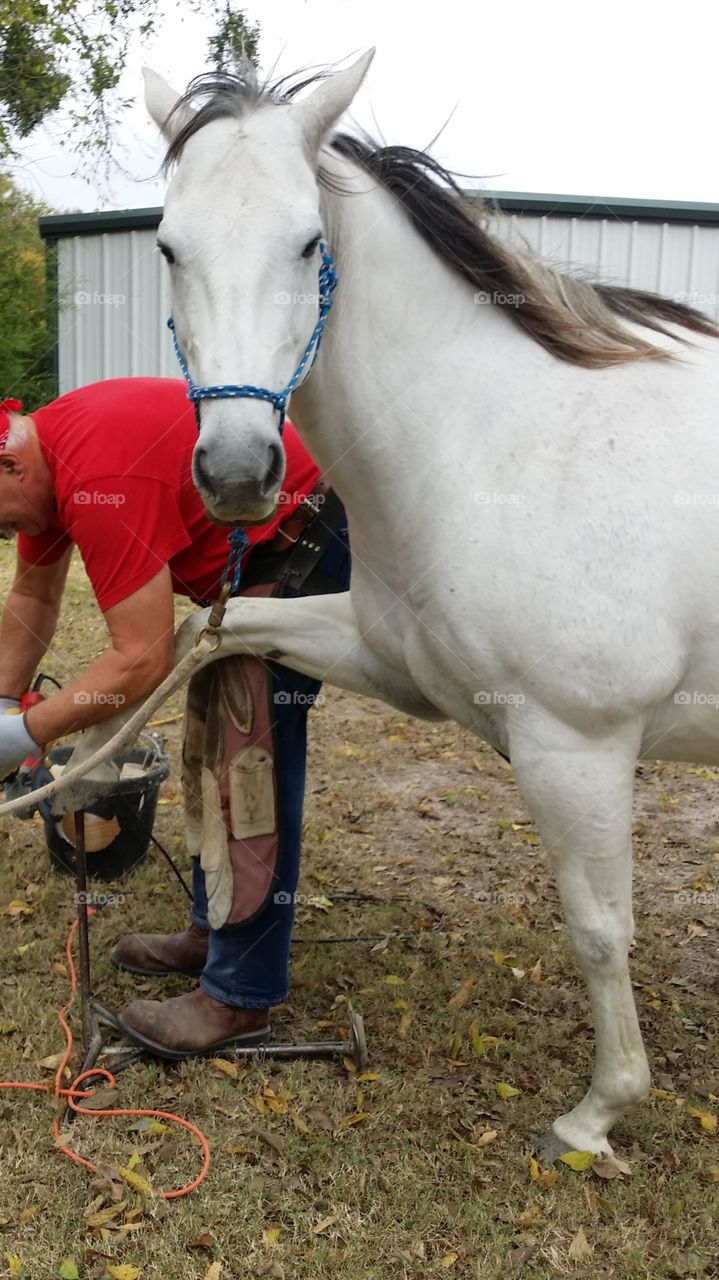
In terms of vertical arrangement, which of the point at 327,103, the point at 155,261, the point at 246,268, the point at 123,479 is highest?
the point at 155,261

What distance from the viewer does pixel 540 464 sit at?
2.20 meters

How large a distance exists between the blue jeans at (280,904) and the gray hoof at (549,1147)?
801mm

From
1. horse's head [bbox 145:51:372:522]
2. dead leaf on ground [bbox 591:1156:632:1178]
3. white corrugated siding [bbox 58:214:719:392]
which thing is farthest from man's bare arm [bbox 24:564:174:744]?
white corrugated siding [bbox 58:214:719:392]

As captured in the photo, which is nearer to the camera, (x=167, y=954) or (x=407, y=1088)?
(x=407, y=1088)

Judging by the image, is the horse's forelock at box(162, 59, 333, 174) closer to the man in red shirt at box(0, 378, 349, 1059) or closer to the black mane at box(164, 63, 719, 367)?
the black mane at box(164, 63, 719, 367)

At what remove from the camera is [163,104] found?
2238mm

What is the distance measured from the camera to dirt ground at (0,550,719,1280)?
228cm

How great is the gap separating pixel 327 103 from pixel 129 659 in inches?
51.6

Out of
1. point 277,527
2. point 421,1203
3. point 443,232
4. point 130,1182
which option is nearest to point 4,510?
point 277,527

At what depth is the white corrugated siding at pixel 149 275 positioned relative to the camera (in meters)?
9.50

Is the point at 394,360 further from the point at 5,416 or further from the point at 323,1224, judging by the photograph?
the point at 323,1224

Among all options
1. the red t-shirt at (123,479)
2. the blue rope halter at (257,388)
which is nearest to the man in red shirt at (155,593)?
the red t-shirt at (123,479)

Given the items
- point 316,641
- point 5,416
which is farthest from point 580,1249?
point 5,416

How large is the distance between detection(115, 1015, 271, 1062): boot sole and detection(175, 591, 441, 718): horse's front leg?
1.08m
